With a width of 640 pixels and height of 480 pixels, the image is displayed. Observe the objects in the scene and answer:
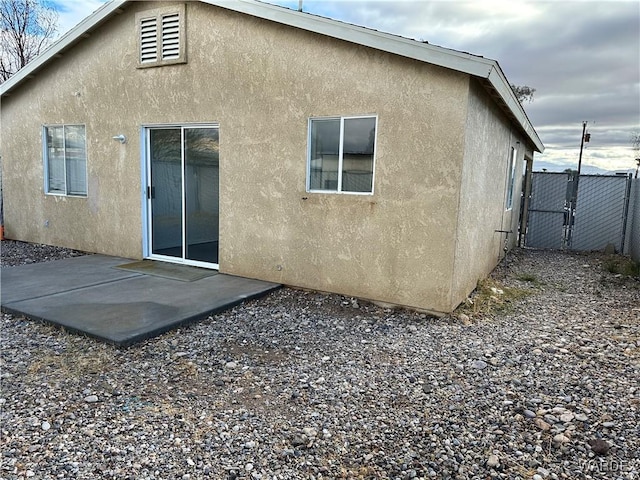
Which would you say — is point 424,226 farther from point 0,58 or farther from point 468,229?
point 0,58

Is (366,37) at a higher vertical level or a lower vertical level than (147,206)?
higher

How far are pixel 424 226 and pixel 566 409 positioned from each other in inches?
105

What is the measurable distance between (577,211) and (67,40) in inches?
505

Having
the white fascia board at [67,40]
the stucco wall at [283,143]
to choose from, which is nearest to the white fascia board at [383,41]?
the stucco wall at [283,143]

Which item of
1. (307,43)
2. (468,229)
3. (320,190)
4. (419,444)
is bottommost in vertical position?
(419,444)

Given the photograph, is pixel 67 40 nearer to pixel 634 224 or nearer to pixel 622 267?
pixel 622 267

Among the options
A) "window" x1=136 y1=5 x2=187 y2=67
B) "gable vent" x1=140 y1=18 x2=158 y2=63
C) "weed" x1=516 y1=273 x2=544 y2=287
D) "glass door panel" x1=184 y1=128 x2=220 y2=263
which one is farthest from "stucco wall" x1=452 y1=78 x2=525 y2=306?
"gable vent" x1=140 y1=18 x2=158 y2=63

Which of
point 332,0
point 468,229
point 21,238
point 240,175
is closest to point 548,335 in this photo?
point 468,229

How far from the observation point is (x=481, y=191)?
6492 mm

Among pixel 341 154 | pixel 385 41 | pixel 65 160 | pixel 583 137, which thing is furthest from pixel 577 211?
pixel 583 137

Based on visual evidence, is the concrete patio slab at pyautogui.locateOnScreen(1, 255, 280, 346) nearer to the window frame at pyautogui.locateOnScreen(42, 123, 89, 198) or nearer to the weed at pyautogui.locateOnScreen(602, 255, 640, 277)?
the window frame at pyautogui.locateOnScreen(42, 123, 89, 198)

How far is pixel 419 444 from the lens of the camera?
285 centimetres

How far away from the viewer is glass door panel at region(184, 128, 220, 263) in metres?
7.14

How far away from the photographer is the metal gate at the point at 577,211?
1155cm
